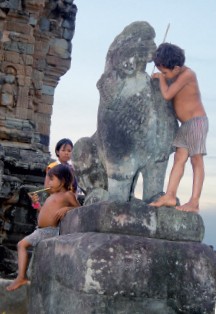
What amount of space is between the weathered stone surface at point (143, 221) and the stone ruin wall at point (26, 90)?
831 cm

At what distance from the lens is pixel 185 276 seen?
174 inches

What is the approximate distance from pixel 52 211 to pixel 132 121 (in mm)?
1201

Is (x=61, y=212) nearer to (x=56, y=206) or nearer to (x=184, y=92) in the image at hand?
(x=56, y=206)

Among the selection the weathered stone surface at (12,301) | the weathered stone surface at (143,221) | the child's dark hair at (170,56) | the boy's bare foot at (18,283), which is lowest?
the weathered stone surface at (12,301)

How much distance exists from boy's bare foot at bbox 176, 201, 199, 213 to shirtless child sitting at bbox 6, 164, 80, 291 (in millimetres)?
1193

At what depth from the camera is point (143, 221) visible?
4.50 metres

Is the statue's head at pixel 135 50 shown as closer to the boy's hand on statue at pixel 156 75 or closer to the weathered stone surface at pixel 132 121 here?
the weathered stone surface at pixel 132 121

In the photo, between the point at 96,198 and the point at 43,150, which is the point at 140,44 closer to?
the point at 96,198

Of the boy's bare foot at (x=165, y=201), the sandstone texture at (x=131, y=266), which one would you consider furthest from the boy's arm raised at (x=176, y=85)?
the sandstone texture at (x=131, y=266)

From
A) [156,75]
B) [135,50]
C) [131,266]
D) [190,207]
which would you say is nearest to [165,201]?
[190,207]

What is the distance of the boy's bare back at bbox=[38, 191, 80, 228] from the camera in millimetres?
5562

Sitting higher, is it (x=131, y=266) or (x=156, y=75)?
(x=156, y=75)

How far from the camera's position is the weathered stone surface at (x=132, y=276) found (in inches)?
167

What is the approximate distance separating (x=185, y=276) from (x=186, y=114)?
118 centimetres
